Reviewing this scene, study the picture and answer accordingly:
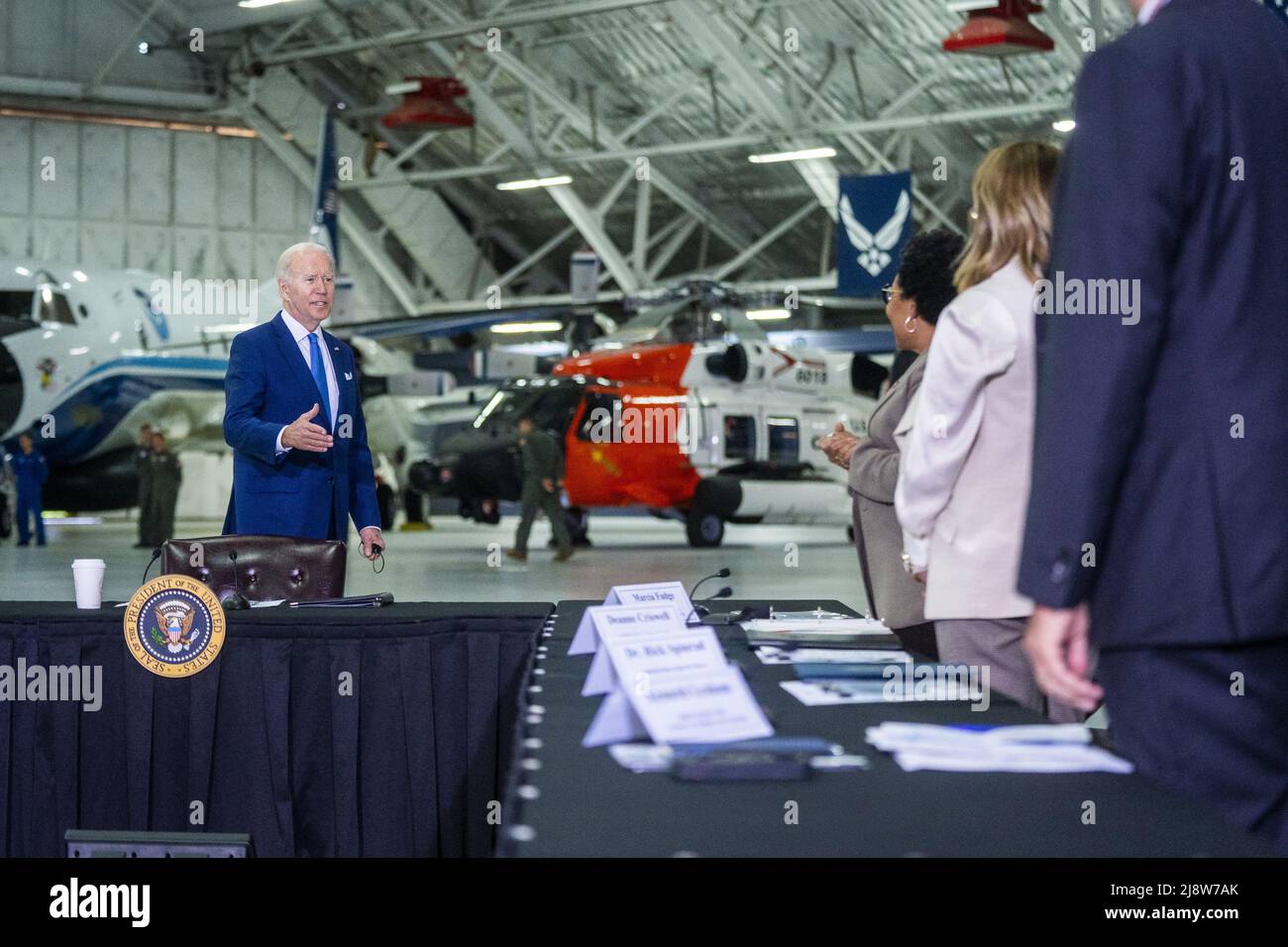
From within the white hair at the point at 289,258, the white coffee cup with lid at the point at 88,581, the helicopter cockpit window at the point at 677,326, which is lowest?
the white coffee cup with lid at the point at 88,581

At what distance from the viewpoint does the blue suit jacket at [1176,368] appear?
143 cm

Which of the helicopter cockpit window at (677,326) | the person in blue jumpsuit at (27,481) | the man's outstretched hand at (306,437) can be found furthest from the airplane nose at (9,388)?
the man's outstretched hand at (306,437)

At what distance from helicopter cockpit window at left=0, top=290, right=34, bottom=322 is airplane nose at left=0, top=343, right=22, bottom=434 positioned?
1.52ft

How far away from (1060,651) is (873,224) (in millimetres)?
11897

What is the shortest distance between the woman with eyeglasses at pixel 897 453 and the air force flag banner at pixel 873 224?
392 inches

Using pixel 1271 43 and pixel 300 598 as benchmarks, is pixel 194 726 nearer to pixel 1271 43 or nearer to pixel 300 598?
pixel 300 598

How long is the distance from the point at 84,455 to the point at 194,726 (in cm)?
1416

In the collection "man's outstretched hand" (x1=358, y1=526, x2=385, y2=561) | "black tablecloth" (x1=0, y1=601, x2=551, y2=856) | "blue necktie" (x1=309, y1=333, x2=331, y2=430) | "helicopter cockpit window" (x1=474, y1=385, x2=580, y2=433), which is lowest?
"black tablecloth" (x1=0, y1=601, x2=551, y2=856)

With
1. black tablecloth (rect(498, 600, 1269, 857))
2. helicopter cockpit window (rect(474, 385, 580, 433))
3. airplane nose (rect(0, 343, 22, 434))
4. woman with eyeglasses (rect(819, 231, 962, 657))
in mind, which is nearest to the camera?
black tablecloth (rect(498, 600, 1269, 857))

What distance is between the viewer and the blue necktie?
11.9 ft

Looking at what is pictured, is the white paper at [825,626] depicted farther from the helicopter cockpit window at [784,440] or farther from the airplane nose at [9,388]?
the airplane nose at [9,388]

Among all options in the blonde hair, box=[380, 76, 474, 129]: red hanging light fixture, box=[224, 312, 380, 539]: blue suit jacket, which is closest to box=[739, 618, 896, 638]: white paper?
the blonde hair

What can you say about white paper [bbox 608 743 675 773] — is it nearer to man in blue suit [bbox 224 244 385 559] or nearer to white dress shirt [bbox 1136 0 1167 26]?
white dress shirt [bbox 1136 0 1167 26]

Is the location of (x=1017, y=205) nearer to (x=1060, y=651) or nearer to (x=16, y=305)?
(x=1060, y=651)
